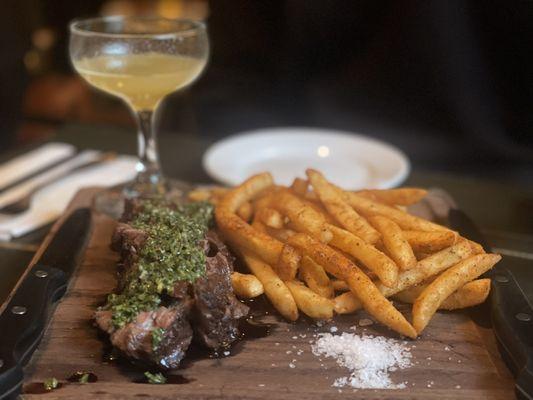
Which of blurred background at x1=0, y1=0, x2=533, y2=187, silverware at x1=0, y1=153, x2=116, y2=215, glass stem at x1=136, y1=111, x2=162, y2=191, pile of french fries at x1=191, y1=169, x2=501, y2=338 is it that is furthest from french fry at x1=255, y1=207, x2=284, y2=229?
blurred background at x1=0, y1=0, x2=533, y2=187

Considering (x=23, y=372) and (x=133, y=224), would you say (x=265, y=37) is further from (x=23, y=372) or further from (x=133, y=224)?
(x=23, y=372)

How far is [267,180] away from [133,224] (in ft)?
1.68

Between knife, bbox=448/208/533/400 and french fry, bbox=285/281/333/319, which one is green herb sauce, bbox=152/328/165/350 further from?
knife, bbox=448/208/533/400

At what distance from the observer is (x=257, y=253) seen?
1.92 m

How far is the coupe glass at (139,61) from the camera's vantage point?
7.93 ft

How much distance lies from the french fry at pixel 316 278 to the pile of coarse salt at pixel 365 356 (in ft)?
0.44

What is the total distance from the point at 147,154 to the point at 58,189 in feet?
1.39

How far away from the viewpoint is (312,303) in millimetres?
1738

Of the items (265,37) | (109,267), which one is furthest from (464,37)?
(109,267)

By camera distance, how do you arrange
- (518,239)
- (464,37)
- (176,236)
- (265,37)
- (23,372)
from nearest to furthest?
(23,372) → (176,236) → (518,239) → (464,37) → (265,37)

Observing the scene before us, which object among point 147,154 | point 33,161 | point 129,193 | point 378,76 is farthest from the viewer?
point 378,76

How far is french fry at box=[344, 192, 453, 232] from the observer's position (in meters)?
1.98

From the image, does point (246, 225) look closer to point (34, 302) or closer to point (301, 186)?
point (301, 186)

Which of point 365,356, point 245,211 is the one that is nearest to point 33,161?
point 245,211
